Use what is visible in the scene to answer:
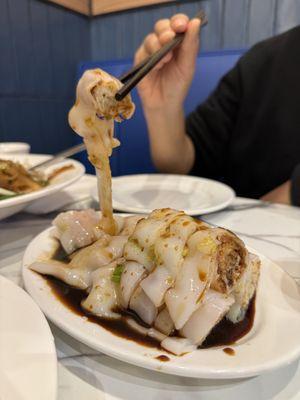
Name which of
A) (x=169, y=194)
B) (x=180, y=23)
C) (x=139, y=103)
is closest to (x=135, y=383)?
(x=169, y=194)

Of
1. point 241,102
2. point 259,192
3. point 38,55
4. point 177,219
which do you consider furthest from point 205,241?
point 38,55

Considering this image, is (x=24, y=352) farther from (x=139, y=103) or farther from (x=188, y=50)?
(x=139, y=103)

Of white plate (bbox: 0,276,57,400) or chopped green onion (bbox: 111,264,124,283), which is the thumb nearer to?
chopped green onion (bbox: 111,264,124,283)

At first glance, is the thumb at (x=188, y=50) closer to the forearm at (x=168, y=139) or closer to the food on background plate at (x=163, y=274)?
the forearm at (x=168, y=139)

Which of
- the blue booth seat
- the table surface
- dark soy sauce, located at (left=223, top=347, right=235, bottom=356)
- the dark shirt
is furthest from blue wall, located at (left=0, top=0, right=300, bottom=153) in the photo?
dark soy sauce, located at (left=223, top=347, right=235, bottom=356)

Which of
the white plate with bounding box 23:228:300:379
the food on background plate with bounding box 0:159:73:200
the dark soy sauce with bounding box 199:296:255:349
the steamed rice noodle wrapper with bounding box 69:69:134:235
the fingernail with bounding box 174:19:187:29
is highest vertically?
the fingernail with bounding box 174:19:187:29

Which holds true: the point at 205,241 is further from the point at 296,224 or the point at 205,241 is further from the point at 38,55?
the point at 38,55

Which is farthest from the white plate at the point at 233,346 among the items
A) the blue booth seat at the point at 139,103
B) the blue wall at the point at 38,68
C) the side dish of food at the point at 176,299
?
the blue wall at the point at 38,68
